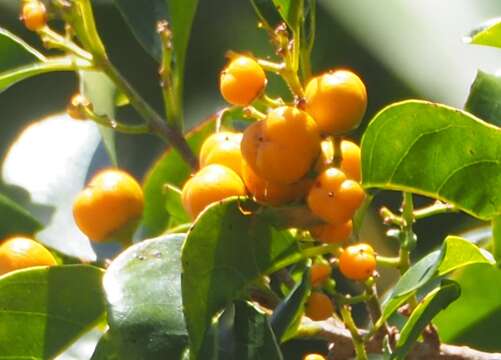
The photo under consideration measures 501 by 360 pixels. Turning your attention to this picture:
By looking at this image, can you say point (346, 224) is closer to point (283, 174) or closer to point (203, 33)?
point (283, 174)

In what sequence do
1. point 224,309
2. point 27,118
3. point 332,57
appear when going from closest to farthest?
point 224,309
point 332,57
point 27,118

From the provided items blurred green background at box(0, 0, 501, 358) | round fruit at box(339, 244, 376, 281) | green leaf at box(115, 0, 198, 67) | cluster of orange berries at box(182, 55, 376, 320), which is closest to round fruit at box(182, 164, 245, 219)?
cluster of orange berries at box(182, 55, 376, 320)

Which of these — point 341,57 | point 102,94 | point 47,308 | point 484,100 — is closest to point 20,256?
point 47,308

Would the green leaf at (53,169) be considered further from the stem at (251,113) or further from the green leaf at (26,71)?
the stem at (251,113)

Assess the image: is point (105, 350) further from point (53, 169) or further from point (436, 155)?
point (53, 169)

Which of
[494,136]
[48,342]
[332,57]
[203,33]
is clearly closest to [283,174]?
[494,136]

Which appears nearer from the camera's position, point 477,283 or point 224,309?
point 224,309
